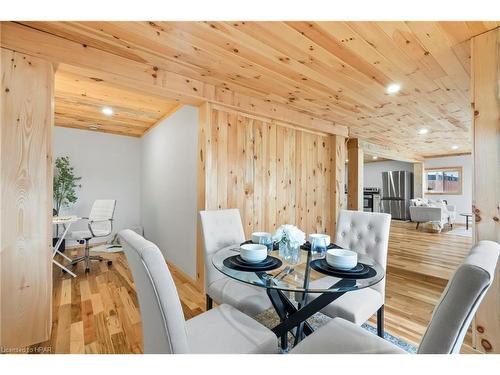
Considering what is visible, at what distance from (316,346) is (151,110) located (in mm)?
3641

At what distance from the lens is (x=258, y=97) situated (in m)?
2.80

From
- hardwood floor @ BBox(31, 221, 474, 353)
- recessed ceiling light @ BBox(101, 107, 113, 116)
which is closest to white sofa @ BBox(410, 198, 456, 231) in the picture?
hardwood floor @ BBox(31, 221, 474, 353)

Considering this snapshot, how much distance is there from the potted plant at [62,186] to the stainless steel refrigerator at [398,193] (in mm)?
9763

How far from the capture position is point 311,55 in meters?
1.87

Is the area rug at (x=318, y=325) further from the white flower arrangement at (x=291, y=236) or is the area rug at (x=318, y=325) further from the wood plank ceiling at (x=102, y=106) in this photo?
the wood plank ceiling at (x=102, y=106)

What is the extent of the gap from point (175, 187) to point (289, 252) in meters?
2.11

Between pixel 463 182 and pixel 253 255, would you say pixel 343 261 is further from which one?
pixel 463 182

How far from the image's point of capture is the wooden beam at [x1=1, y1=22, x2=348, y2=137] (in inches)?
63.4

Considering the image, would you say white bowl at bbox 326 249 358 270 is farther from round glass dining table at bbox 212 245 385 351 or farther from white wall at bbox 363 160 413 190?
white wall at bbox 363 160 413 190

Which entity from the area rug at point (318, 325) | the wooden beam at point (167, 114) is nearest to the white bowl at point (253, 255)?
the area rug at point (318, 325)

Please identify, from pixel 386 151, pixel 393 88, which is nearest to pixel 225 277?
pixel 393 88

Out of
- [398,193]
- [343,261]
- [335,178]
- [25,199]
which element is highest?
[335,178]

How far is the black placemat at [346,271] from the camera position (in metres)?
1.26
